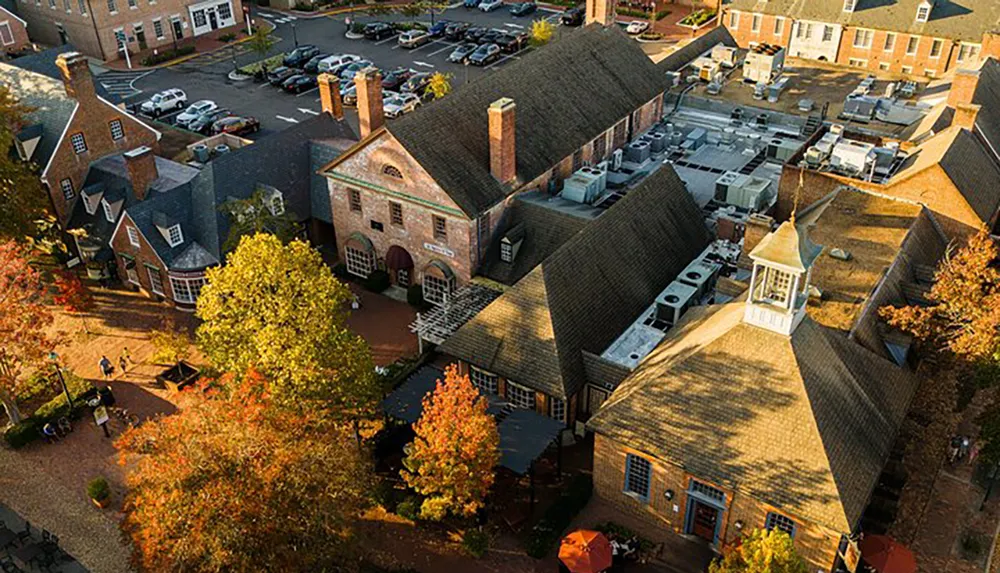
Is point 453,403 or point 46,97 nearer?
point 453,403

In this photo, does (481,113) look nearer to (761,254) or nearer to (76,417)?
(761,254)

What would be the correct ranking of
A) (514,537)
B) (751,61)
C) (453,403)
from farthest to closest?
(751,61)
(514,537)
(453,403)

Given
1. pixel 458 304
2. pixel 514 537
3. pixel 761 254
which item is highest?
pixel 761 254

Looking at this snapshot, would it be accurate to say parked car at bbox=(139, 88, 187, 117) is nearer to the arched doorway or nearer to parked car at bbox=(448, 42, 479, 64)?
parked car at bbox=(448, 42, 479, 64)

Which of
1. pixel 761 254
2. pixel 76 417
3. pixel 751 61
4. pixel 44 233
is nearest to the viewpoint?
pixel 761 254

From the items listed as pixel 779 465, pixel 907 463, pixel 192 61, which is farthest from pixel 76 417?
pixel 192 61

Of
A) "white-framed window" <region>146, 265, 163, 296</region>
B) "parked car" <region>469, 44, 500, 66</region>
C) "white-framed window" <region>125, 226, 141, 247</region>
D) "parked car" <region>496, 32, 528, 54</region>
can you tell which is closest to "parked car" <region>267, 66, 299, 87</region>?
"parked car" <region>469, 44, 500, 66</region>
